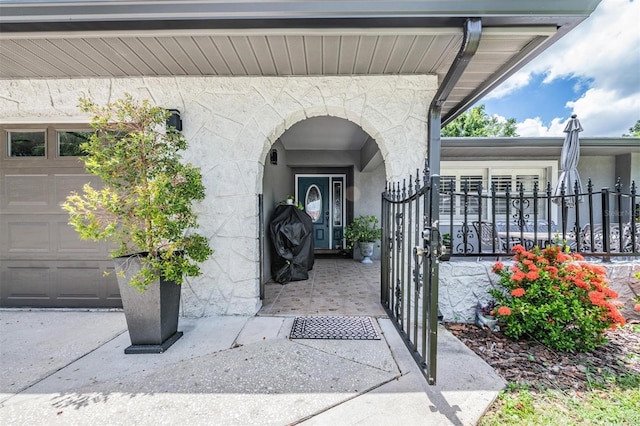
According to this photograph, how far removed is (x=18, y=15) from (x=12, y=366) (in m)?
2.63

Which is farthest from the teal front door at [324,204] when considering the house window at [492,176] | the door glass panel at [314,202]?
the house window at [492,176]

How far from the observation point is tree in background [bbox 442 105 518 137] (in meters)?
23.5

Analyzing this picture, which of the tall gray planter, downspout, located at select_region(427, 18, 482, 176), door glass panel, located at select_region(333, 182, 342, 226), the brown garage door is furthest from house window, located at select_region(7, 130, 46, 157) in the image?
door glass panel, located at select_region(333, 182, 342, 226)

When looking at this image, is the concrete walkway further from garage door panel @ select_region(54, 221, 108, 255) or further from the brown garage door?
garage door panel @ select_region(54, 221, 108, 255)

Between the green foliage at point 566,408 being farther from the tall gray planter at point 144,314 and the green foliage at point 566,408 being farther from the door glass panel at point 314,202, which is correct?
the door glass panel at point 314,202

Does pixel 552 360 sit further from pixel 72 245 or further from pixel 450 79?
pixel 72 245

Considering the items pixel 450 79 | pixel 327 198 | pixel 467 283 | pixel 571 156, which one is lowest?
pixel 467 283

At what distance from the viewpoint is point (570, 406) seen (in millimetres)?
1842

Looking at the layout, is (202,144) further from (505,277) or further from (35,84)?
(505,277)

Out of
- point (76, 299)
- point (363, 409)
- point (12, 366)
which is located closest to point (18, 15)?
Result: point (12, 366)

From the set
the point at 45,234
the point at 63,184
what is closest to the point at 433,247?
the point at 63,184

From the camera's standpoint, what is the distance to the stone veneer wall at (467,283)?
311cm

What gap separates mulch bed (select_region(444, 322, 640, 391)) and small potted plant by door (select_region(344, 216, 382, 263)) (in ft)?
11.9

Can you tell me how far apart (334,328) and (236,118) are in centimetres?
245
